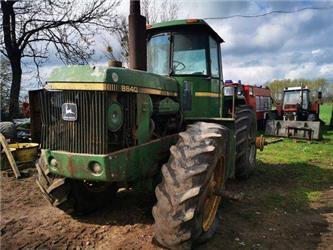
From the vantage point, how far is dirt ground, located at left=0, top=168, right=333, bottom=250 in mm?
4062

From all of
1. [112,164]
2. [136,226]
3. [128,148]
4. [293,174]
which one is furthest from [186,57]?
[293,174]

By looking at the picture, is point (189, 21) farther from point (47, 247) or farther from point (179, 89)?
point (47, 247)

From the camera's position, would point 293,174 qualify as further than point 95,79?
Yes

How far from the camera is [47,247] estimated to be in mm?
3949

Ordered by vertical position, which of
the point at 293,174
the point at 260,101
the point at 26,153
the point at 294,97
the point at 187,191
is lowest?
A: the point at 293,174

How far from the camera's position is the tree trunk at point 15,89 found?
1364cm

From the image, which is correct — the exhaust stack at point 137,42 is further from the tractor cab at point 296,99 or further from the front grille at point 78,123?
the tractor cab at point 296,99

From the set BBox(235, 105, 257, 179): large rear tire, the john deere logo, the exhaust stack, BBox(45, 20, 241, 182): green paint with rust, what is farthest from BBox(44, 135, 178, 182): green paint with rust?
BBox(235, 105, 257, 179): large rear tire

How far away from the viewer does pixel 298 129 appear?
41.7 ft

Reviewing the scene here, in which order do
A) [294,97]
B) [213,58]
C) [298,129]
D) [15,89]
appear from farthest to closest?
[294,97] → [15,89] → [298,129] → [213,58]

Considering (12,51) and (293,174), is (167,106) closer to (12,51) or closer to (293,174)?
(293,174)

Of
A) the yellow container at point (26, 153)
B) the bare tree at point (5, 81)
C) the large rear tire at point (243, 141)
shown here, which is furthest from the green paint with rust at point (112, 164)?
the bare tree at point (5, 81)

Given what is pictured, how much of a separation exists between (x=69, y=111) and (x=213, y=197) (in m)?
2.03

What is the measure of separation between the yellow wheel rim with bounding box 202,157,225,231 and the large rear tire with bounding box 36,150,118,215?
1396 mm
